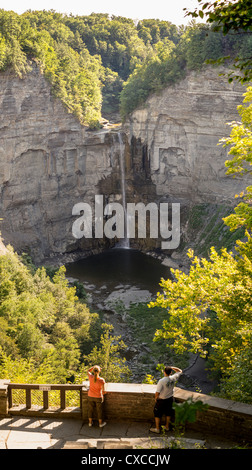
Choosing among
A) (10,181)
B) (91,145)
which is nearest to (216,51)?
(91,145)

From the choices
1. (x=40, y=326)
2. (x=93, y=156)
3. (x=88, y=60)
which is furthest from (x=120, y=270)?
(x=88, y=60)

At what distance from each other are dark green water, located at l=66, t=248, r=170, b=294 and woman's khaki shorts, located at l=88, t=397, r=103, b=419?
30262 millimetres

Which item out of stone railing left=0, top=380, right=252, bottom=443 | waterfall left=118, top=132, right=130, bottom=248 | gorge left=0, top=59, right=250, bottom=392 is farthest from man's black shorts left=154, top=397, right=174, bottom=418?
waterfall left=118, top=132, right=130, bottom=248

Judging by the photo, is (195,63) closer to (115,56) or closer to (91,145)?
(91,145)

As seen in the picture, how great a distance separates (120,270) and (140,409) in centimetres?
3497

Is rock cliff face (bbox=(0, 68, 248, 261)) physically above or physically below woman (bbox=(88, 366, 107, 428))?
above

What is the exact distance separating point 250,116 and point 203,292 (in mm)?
5204

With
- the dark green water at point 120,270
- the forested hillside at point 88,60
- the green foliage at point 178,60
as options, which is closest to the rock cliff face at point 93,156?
the green foliage at point 178,60

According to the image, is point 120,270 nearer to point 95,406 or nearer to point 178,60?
point 178,60

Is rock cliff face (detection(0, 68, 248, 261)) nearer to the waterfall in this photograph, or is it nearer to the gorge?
the gorge

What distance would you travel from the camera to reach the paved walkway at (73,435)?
10.2 meters

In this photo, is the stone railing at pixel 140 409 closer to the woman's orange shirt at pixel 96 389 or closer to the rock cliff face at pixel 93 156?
the woman's orange shirt at pixel 96 389

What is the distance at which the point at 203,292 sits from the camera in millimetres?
14539

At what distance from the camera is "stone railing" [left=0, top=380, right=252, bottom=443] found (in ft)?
33.8
